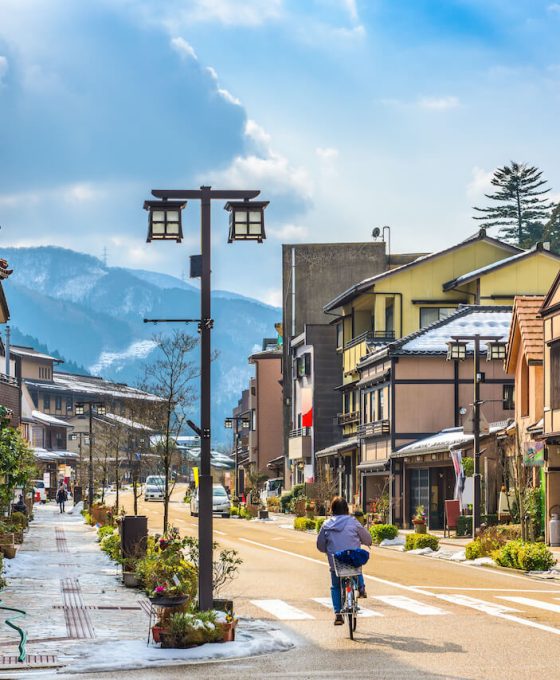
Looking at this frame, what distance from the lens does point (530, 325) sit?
40469 mm

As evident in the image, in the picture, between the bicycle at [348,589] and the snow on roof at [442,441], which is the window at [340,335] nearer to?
the snow on roof at [442,441]

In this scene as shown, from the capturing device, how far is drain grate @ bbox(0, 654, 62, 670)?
1231cm

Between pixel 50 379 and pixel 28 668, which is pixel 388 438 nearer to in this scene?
pixel 28 668

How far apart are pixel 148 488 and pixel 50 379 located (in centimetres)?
6044

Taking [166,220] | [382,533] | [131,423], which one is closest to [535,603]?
[166,220]

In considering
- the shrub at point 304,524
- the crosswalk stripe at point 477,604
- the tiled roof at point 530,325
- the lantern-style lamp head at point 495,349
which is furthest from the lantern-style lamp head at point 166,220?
the shrub at point 304,524

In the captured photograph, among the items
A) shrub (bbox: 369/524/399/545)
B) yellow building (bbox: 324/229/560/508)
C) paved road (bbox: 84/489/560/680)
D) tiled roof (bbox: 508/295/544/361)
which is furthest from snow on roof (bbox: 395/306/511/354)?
paved road (bbox: 84/489/560/680)

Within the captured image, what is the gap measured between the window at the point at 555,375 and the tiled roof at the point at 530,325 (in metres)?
2.79

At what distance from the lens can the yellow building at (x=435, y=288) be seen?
61281 millimetres

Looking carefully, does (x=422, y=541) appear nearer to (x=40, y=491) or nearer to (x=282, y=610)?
(x=282, y=610)

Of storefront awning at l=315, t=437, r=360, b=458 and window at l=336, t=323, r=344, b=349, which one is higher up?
window at l=336, t=323, r=344, b=349

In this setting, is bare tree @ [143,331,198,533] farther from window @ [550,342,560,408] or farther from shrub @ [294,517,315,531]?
shrub @ [294,517,315,531]

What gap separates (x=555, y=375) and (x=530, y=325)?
461 centimetres

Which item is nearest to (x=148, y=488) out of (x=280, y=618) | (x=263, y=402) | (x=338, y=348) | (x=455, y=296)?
(x=263, y=402)
